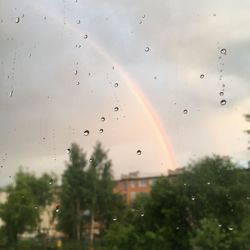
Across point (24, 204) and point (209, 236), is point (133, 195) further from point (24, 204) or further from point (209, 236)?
point (24, 204)

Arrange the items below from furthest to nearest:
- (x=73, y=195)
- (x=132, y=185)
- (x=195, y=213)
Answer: (x=195, y=213)
(x=132, y=185)
(x=73, y=195)

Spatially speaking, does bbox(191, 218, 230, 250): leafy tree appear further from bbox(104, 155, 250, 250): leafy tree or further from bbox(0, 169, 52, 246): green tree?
bbox(0, 169, 52, 246): green tree

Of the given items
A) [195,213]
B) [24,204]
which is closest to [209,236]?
[195,213]

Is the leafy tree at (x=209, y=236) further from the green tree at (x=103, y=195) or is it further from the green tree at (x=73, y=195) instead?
the green tree at (x=73, y=195)

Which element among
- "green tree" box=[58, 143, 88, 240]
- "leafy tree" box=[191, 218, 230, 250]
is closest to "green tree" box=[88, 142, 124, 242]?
"green tree" box=[58, 143, 88, 240]

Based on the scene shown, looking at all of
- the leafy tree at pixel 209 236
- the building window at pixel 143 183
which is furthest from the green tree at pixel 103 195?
the leafy tree at pixel 209 236

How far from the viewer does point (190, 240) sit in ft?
65.2

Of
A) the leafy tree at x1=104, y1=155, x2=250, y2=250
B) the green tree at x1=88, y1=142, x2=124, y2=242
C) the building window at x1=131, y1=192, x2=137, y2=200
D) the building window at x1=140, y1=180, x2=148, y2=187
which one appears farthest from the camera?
the building window at x1=140, y1=180, x2=148, y2=187

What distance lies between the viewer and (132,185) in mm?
18766

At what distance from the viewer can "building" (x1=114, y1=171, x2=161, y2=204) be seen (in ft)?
57.1

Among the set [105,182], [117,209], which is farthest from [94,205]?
[105,182]

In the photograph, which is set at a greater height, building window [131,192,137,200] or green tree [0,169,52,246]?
building window [131,192,137,200]

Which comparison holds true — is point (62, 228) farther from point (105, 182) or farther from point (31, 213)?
point (105, 182)

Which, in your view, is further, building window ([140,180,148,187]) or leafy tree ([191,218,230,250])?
building window ([140,180,148,187])
